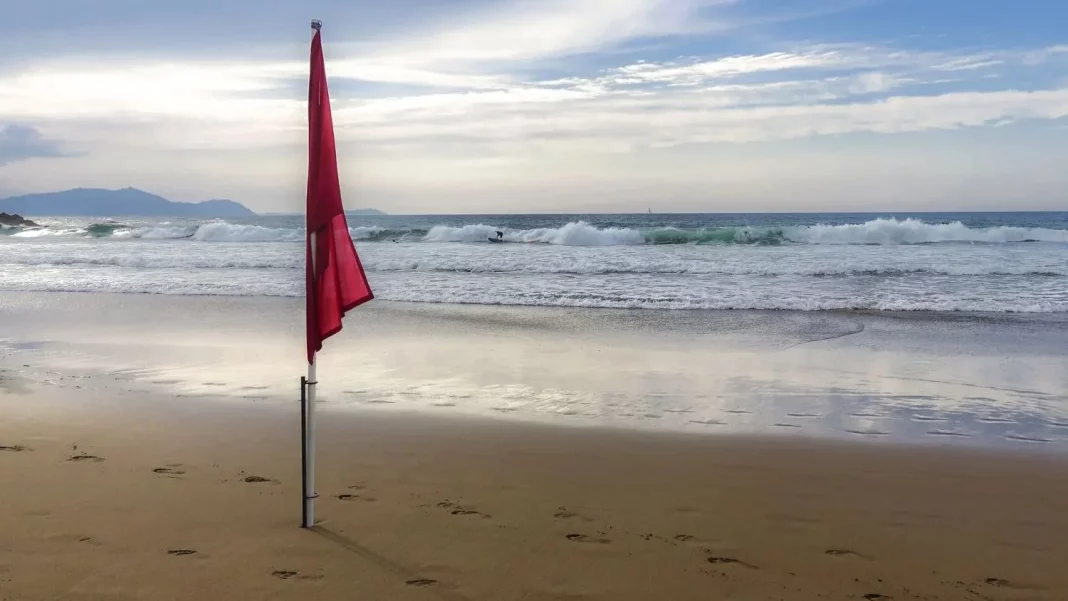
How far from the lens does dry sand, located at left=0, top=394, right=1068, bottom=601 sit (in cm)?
363

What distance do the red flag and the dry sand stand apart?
1.15m

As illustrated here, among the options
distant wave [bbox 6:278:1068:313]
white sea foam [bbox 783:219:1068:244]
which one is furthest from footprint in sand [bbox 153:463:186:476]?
white sea foam [bbox 783:219:1068:244]

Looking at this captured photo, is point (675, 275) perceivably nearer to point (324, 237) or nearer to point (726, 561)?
point (726, 561)

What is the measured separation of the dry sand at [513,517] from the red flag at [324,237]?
45.4 inches

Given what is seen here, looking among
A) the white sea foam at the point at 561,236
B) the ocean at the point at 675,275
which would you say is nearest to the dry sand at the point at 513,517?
the ocean at the point at 675,275

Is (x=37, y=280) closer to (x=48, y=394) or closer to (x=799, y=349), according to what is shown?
(x=48, y=394)

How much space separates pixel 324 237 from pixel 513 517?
1919mm

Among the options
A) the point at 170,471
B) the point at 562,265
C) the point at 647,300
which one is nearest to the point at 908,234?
the point at 562,265

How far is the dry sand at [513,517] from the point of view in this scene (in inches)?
143

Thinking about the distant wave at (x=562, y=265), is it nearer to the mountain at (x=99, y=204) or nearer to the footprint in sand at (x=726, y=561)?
the footprint in sand at (x=726, y=561)

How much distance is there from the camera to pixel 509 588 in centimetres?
358

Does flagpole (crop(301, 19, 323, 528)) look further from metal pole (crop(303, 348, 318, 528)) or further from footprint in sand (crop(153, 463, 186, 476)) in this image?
footprint in sand (crop(153, 463, 186, 476))

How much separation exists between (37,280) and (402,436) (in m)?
18.9

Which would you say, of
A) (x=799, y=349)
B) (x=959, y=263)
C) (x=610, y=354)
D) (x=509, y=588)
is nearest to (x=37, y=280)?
(x=610, y=354)
